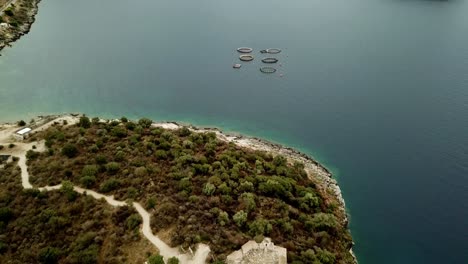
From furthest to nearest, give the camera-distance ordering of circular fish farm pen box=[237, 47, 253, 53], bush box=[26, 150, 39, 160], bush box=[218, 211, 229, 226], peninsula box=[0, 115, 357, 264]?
circular fish farm pen box=[237, 47, 253, 53] → bush box=[26, 150, 39, 160] → bush box=[218, 211, 229, 226] → peninsula box=[0, 115, 357, 264]

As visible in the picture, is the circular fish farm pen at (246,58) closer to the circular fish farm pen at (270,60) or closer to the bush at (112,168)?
the circular fish farm pen at (270,60)

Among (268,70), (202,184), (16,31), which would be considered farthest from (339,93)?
(16,31)

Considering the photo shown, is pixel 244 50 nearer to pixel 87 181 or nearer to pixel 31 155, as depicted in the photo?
pixel 31 155

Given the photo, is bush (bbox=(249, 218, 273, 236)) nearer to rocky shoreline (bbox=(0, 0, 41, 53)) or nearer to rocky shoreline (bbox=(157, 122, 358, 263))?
rocky shoreline (bbox=(157, 122, 358, 263))

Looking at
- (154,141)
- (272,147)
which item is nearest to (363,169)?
(272,147)

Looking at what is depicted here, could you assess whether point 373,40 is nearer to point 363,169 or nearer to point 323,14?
point 323,14

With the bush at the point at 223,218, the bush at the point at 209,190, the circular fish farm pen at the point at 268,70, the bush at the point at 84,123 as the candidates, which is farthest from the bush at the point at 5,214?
the circular fish farm pen at the point at 268,70

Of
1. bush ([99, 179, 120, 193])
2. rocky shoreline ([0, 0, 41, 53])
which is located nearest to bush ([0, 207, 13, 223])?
bush ([99, 179, 120, 193])

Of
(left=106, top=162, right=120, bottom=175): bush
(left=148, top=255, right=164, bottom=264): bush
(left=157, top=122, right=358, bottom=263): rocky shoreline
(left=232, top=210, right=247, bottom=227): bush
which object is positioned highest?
(left=106, top=162, right=120, bottom=175): bush
